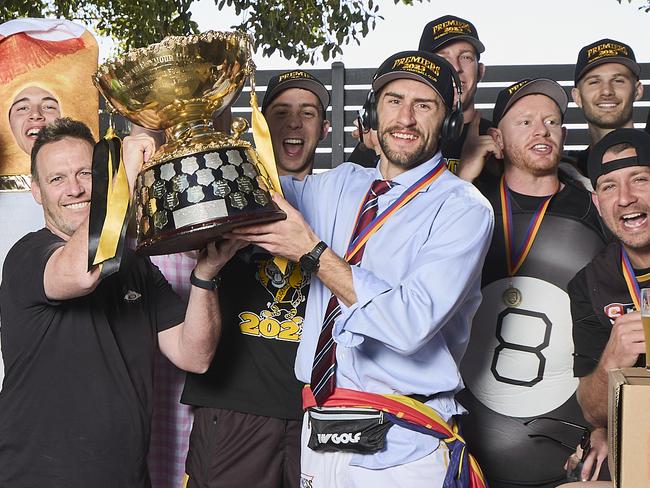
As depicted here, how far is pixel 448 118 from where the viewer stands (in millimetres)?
2975

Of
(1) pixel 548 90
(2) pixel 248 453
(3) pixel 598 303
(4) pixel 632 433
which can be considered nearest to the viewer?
(4) pixel 632 433

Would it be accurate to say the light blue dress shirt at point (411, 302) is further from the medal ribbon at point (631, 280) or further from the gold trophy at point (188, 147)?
the medal ribbon at point (631, 280)

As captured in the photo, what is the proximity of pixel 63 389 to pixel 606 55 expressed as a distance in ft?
9.17

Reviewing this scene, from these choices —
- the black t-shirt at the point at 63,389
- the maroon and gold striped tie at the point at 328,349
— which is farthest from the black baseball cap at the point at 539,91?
the black t-shirt at the point at 63,389

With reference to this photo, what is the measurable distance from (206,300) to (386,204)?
0.65 m

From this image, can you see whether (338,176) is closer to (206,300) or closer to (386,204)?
(386,204)

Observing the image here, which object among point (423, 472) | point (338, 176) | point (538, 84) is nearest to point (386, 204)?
point (338, 176)

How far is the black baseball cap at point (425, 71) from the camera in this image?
294 centimetres

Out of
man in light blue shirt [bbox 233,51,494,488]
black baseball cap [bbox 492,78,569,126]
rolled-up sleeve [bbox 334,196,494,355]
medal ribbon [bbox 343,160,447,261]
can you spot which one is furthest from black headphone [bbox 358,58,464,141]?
black baseball cap [bbox 492,78,569,126]

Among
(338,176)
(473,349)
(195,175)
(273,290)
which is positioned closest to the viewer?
(195,175)

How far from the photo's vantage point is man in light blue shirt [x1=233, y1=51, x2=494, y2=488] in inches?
104

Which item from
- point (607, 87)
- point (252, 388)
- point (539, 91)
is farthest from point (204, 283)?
point (607, 87)

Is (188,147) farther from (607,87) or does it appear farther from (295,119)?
(607,87)

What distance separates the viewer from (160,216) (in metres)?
2.46
